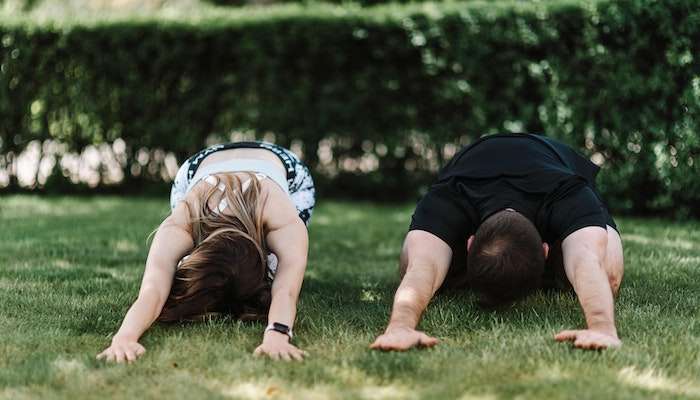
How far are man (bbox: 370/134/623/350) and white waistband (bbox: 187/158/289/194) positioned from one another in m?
0.85

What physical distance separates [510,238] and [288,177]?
160 centimetres

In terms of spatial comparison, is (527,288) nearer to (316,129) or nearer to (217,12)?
(316,129)

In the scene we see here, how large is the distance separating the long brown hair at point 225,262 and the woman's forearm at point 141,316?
166 millimetres

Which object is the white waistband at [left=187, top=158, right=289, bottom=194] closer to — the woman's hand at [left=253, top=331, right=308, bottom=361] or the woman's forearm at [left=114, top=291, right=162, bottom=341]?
the woman's forearm at [left=114, top=291, right=162, bottom=341]

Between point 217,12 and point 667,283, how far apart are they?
5.99 m

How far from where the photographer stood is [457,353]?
3451mm

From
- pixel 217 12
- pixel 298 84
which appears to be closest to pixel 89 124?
pixel 217 12

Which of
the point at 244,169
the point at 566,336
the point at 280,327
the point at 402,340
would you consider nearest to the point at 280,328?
the point at 280,327

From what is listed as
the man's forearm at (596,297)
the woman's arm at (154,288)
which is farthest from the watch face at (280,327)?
the man's forearm at (596,297)

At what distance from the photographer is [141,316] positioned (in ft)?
11.8

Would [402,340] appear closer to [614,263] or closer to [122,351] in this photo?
[122,351]

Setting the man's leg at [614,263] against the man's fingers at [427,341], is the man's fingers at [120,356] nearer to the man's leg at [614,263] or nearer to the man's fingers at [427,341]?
the man's fingers at [427,341]

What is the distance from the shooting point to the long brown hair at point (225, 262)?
144 inches

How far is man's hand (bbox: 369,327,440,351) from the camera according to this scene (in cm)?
351
